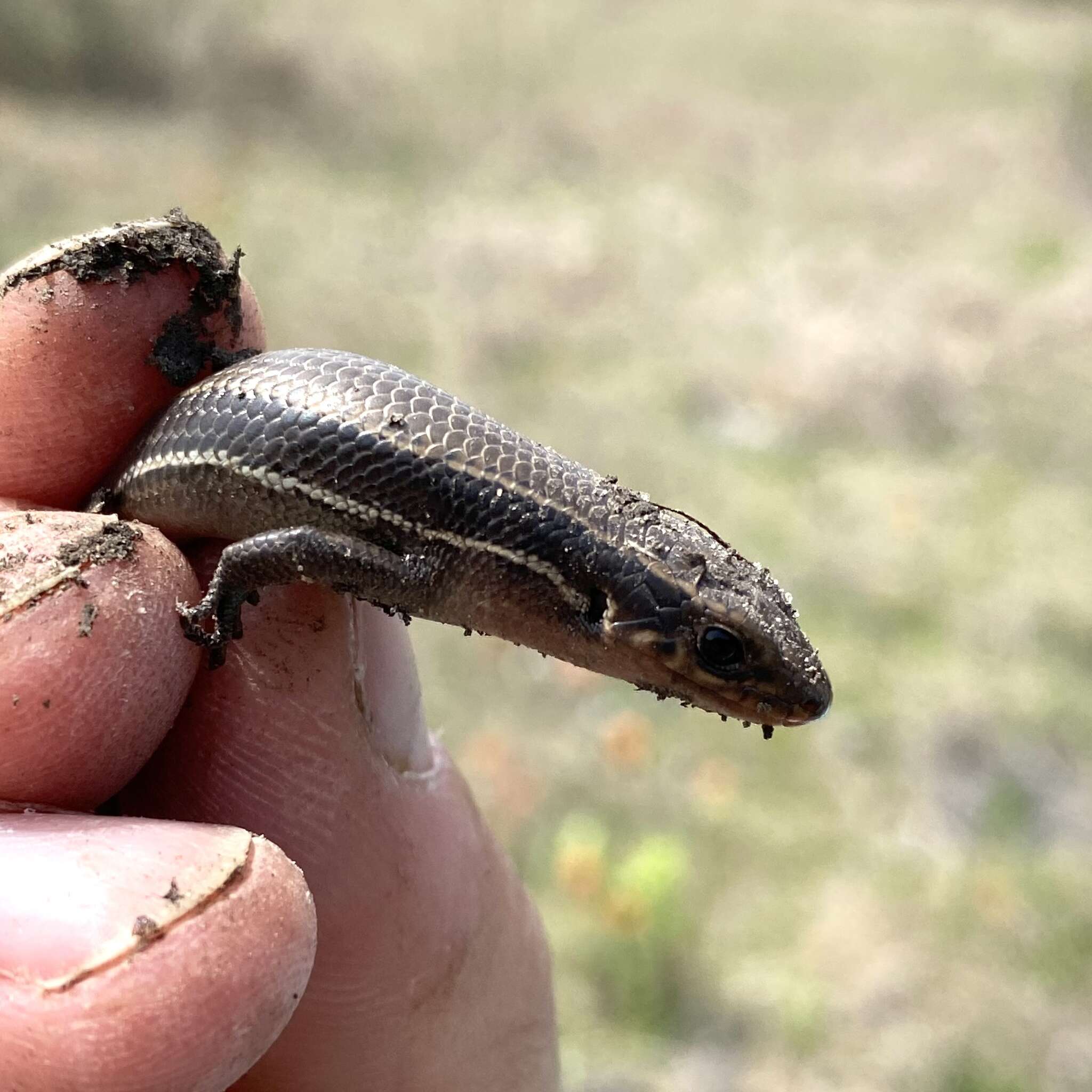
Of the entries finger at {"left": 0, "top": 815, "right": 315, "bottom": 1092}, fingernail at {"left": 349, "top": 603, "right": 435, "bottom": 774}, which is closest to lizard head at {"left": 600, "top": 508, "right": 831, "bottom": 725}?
fingernail at {"left": 349, "top": 603, "right": 435, "bottom": 774}

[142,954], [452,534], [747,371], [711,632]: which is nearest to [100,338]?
[452,534]

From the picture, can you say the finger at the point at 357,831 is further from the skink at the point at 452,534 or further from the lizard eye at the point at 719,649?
the lizard eye at the point at 719,649

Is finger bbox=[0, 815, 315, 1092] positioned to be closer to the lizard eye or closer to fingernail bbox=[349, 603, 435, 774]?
fingernail bbox=[349, 603, 435, 774]

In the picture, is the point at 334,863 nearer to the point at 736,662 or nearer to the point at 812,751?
the point at 736,662

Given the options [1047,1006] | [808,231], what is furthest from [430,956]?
[808,231]

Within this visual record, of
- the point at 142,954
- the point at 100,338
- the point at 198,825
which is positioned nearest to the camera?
the point at 142,954

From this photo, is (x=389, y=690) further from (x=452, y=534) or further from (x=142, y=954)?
(x=142, y=954)
